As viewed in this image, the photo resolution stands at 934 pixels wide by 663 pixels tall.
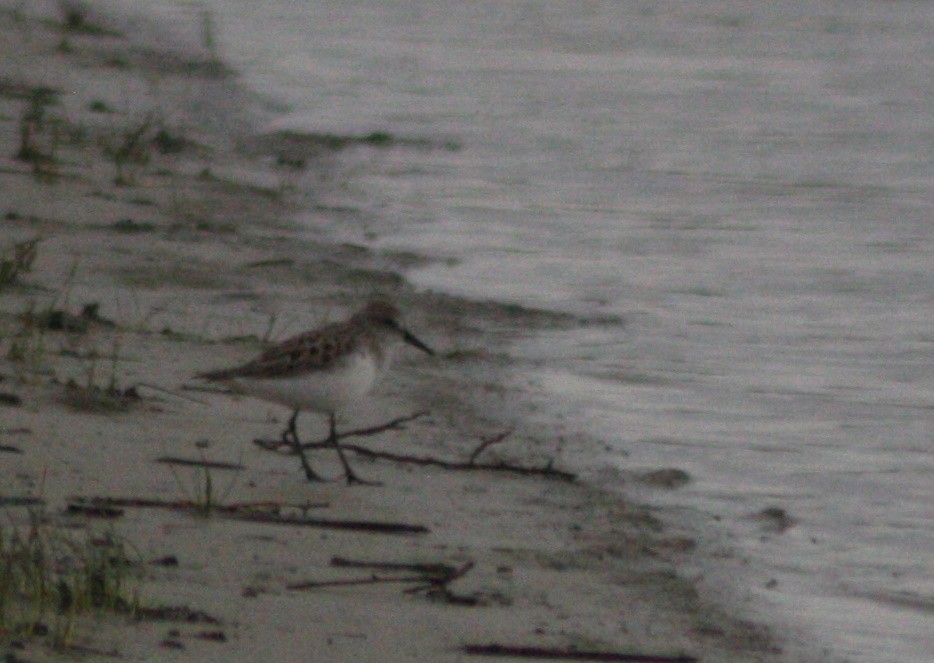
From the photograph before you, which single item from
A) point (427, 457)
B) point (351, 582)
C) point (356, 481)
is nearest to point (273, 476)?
point (356, 481)

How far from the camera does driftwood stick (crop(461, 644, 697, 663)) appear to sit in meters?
4.75

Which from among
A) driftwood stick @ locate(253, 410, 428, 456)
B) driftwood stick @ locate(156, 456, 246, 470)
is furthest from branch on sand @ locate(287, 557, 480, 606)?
driftwood stick @ locate(253, 410, 428, 456)

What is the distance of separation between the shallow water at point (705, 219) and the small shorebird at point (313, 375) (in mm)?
1040

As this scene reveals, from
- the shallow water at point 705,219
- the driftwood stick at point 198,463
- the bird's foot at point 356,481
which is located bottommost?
the driftwood stick at point 198,463

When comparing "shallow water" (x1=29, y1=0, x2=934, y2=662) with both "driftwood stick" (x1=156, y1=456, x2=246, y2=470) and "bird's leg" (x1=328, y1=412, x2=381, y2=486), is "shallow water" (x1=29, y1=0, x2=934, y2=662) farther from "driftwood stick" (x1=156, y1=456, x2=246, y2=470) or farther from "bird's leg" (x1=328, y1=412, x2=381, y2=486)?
"driftwood stick" (x1=156, y1=456, x2=246, y2=470)

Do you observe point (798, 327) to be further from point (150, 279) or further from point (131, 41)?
point (131, 41)

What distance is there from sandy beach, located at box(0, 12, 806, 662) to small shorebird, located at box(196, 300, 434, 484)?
7.7 inches

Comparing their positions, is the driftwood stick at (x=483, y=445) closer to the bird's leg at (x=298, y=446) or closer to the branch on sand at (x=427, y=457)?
the branch on sand at (x=427, y=457)

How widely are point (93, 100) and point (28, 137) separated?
3.06m

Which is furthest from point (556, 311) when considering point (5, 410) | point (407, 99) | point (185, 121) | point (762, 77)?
point (762, 77)

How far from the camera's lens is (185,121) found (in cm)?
1389

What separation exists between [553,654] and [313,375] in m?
1.79

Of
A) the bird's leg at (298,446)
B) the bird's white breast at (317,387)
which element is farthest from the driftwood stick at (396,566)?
the bird's white breast at (317,387)

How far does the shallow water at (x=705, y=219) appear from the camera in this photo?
6.80 meters
